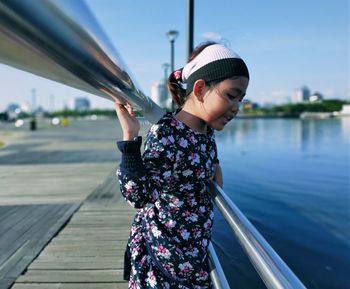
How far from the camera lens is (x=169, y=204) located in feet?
5.29

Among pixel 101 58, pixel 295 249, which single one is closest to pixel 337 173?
pixel 295 249

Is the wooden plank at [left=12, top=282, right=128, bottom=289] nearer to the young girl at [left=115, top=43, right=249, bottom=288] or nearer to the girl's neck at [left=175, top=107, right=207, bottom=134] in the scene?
the young girl at [left=115, top=43, right=249, bottom=288]

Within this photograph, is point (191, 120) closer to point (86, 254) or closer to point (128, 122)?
point (128, 122)

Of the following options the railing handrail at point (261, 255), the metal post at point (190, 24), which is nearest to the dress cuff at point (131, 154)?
the railing handrail at point (261, 255)

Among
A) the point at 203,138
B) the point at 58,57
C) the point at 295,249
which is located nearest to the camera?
the point at 58,57

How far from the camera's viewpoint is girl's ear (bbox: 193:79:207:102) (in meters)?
1.56

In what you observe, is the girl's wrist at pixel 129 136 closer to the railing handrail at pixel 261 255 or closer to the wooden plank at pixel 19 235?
the railing handrail at pixel 261 255

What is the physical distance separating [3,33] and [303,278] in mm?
5363

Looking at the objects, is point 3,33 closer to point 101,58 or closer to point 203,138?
point 101,58

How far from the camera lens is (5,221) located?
525cm

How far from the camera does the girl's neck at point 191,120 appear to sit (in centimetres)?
166

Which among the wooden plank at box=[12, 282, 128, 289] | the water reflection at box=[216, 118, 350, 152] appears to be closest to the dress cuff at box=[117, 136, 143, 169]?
the wooden plank at box=[12, 282, 128, 289]

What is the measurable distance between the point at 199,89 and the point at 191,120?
0.15m

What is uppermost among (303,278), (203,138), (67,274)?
(203,138)
